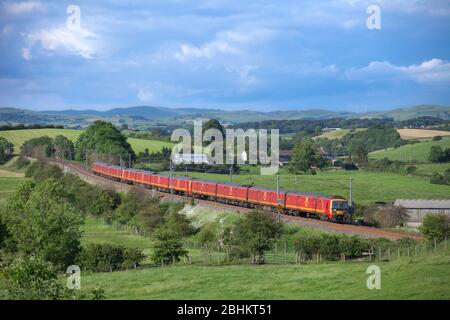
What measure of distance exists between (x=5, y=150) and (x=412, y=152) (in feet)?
A: 322

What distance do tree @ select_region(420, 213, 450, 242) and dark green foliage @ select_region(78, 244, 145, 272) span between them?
21.7 metres

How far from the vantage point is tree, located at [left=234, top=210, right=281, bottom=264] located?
52531 mm

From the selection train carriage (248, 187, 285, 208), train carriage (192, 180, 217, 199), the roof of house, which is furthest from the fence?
train carriage (192, 180, 217, 199)

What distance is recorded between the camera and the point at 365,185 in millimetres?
113562

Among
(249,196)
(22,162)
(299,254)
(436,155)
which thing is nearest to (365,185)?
(249,196)

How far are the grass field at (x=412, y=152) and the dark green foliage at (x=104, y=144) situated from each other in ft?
193

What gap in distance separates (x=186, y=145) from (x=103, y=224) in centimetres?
8921

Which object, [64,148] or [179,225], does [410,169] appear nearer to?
[179,225]

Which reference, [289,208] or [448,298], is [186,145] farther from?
[448,298]

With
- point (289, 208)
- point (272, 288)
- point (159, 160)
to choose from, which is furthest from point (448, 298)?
point (159, 160)

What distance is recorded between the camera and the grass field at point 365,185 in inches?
3898

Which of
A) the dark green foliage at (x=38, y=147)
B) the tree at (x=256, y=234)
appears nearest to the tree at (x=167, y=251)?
the tree at (x=256, y=234)

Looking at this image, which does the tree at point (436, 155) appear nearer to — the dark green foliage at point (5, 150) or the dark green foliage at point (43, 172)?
the dark green foliage at point (43, 172)

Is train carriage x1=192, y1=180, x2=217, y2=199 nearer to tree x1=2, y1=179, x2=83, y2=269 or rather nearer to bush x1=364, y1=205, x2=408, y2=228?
bush x1=364, y1=205, x2=408, y2=228
